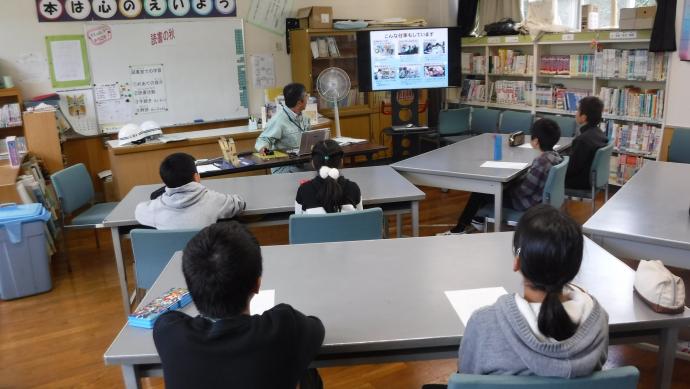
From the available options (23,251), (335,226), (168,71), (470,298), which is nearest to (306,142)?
(335,226)

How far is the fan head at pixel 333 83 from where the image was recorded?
5195 millimetres

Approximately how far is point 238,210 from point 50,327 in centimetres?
142

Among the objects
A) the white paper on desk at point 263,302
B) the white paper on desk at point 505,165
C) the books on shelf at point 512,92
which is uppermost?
the books on shelf at point 512,92

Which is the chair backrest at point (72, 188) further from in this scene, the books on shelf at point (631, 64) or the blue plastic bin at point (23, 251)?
the books on shelf at point (631, 64)

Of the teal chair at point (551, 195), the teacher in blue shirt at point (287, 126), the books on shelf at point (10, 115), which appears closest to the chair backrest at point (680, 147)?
the teal chair at point (551, 195)

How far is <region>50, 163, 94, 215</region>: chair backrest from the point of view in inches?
156

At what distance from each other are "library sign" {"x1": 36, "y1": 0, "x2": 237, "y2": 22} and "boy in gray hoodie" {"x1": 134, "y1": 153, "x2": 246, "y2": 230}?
352 centimetres

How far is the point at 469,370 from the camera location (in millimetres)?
1423

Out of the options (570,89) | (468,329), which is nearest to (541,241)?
(468,329)

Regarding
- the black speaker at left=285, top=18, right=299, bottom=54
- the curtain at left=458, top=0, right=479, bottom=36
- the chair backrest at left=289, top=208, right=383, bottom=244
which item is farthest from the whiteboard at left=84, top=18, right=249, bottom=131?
the chair backrest at left=289, top=208, right=383, bottom=244

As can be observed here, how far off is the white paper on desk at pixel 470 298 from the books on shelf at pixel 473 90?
5519 millimetres

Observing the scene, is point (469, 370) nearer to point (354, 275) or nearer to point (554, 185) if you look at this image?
point (354, 275)

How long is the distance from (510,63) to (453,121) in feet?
3.40

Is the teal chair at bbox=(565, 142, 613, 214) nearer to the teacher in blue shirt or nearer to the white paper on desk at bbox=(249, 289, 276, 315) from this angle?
the teacher in blue shirt
